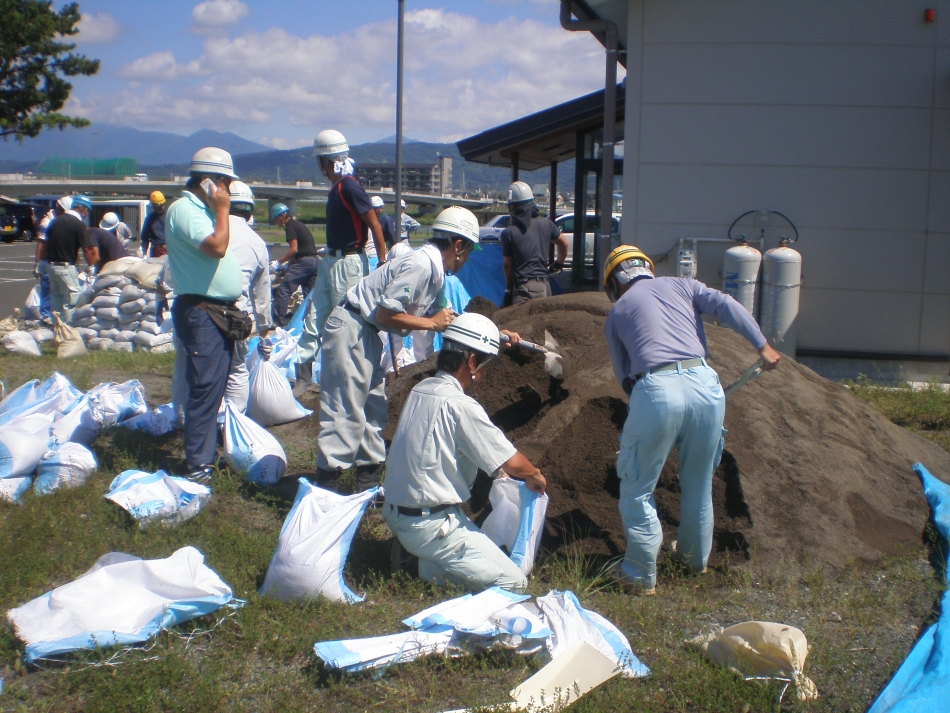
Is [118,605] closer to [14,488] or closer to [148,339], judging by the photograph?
[14,488]

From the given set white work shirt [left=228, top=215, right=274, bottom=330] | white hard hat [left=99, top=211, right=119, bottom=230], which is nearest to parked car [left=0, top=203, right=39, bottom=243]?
white hard hat [left=99, top=211, right=119, bottom=230]

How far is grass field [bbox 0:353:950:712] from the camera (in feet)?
9.12

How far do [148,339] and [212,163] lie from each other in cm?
475

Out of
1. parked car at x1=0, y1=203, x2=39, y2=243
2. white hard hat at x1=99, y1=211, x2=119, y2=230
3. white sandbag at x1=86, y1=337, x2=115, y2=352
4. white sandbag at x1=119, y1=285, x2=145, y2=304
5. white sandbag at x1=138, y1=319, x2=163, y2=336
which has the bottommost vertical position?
white sandbag at x1=86, y1=337, x2=115, y2=352

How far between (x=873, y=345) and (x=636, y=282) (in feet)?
18.1

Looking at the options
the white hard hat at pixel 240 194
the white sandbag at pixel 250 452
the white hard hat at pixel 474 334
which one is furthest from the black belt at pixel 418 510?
the white hard hat at pixel 240 194

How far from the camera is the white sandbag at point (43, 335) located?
29.2ft

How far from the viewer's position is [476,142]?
1195 centimetres

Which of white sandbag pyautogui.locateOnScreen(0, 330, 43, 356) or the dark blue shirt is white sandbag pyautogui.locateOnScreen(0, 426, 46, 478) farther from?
white sandbag pyautogui.locateOnScreen(0, 330, 43, 356)

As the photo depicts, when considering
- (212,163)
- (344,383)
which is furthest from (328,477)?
(212,163)

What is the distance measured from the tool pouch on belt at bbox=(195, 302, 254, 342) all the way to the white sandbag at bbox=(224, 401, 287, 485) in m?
0.49

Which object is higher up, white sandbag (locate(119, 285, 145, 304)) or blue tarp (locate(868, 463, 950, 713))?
white sandbag (locate(119, 285, 145, 304))

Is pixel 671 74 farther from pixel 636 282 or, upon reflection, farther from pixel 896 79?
pixel 636 282

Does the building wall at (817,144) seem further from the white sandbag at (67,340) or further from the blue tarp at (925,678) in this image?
the white sandbag at (67,340)
